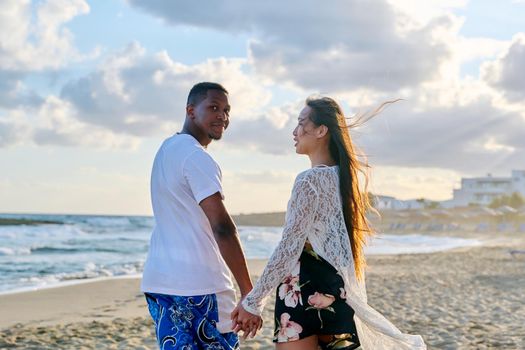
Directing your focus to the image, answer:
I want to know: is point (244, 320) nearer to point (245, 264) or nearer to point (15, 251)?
point (245, 264)

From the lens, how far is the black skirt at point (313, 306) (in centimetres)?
253

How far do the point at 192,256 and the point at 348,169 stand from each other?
0.74 meters

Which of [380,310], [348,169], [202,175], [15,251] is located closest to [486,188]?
[15,251]

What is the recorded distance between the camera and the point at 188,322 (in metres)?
2.59

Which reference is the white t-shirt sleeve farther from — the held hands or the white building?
the white building

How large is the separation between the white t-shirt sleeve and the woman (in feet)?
1.09

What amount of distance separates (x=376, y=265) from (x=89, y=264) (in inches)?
316

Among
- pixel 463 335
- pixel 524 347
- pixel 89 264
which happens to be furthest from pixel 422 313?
pixel 89 264

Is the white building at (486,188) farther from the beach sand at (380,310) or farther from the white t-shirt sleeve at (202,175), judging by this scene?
the white t-shirt sleeve at (202,175)

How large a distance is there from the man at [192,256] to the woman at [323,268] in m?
0.10

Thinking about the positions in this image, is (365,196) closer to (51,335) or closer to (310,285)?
(310,285)

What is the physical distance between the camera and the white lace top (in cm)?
259

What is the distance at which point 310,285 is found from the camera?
2.55 m

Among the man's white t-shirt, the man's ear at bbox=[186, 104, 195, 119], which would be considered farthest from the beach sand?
the man's ear at bbox=[186, 104, 195, 119]
